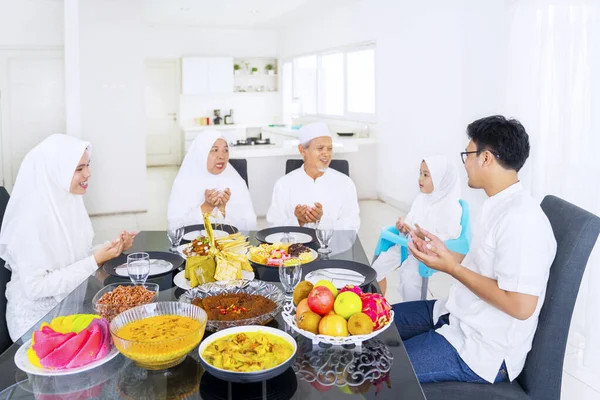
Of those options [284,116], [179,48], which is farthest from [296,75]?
[179,48]

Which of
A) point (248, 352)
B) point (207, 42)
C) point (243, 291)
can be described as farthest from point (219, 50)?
point (248, 352)

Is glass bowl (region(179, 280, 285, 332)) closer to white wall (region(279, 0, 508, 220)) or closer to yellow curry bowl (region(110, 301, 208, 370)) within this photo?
yellow curry bowl (region(110, 301, 208, 370))

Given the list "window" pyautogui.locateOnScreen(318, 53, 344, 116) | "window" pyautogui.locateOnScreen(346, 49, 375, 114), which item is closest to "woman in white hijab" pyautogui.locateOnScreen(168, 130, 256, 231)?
"window" pyautogui.locateOnScreen(346, 49, 375, 114)

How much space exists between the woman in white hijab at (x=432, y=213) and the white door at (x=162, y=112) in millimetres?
8854

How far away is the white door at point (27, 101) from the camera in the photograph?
7312mm

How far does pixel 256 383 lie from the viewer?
4.29 feet

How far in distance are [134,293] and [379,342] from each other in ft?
2.48

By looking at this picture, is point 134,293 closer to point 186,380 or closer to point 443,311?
point 186,380

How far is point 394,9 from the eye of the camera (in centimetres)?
724

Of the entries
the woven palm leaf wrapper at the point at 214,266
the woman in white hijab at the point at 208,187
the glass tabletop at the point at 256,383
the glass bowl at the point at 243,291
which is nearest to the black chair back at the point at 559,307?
the glass tabletop at the point at 256,383

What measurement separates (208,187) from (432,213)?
135 centimetres

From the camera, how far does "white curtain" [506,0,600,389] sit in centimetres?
303

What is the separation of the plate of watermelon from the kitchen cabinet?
32.9 ft

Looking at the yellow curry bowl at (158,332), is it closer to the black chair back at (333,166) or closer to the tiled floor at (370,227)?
the tiled floor at (370,227)
